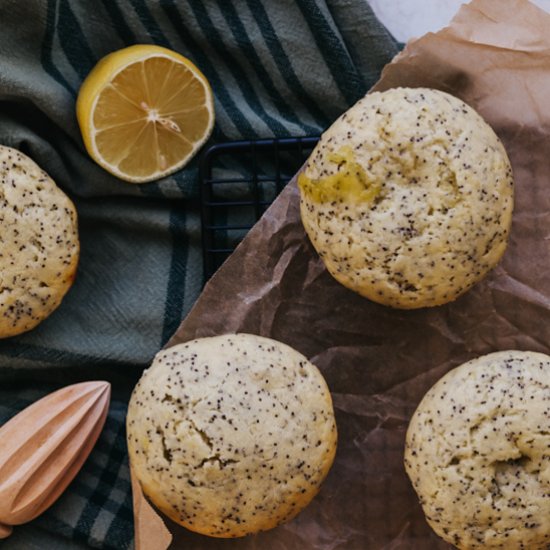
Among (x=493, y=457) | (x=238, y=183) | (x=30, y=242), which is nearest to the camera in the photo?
(x=493, y=457)

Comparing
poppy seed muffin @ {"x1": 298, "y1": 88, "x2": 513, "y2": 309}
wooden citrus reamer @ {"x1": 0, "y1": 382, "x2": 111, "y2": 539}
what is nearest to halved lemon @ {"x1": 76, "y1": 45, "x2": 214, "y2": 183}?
poppy seed muffin @ {"x1": 298, "y1": 88, "x2": 513, "y2": 309}

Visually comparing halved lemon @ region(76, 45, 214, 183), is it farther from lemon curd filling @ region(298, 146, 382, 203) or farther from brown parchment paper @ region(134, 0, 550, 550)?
lemon curd filling @ region(298, 146, 382, 203)

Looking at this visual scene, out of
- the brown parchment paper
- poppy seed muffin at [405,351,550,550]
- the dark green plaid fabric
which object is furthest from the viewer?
the dark green plaid fabric

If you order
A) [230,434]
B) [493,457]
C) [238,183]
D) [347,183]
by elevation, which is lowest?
[493,457]

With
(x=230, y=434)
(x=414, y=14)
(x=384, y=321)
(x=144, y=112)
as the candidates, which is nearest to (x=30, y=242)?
(x=144, y=112)

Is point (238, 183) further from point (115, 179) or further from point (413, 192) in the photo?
point (413, 192)

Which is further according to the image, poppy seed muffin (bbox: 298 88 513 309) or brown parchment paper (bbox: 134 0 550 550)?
brown parchment paper (bbox: 134 0 550 550)

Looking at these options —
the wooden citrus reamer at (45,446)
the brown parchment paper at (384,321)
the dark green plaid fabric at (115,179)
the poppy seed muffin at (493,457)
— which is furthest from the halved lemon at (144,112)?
the poppy seed muffin at (493,457)

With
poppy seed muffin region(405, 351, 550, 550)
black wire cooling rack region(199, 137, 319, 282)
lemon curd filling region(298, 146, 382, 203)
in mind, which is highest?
lemon curd filling region(298, 146, 382, 203)
